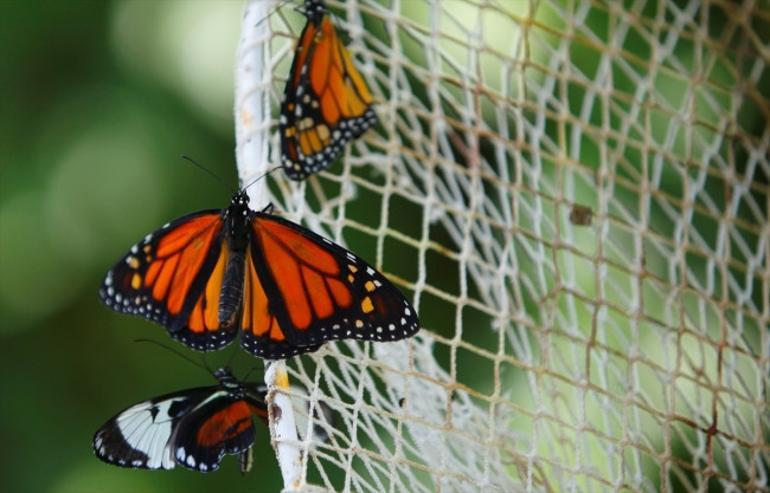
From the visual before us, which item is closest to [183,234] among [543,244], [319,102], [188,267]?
[188,267]

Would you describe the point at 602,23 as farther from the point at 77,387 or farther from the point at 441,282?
the point at 77,387

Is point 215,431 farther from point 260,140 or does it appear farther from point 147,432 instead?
point 260,140

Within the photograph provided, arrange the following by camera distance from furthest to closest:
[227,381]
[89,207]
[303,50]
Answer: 1. [89,207]
2. [303,50]
3. [227,381]

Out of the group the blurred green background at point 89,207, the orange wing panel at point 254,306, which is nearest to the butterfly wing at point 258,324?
the orange wing panel at point 254,306

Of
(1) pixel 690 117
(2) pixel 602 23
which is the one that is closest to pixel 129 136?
(2) pixel 602 23

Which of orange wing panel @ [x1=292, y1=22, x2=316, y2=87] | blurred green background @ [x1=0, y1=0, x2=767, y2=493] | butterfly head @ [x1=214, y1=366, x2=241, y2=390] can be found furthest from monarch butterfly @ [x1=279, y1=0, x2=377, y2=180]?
blurred green background @ [x1=0, y1=0, x2=767, y2=493]

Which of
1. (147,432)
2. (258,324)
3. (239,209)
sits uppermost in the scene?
(239,209)
